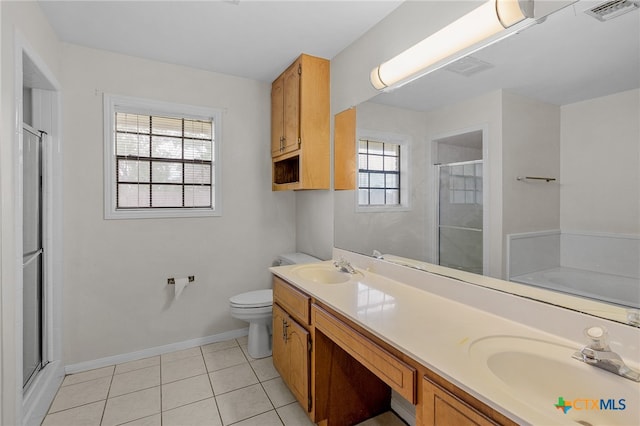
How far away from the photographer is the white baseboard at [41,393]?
1746mm

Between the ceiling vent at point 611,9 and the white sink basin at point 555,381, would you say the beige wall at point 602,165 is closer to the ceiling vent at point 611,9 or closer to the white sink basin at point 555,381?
the ceiling vent at point 611,9

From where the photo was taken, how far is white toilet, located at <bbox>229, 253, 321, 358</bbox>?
8.27 feet

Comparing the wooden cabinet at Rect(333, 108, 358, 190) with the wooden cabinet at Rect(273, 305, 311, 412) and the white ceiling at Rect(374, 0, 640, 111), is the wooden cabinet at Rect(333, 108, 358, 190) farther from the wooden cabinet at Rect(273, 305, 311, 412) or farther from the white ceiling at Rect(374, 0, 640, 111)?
the wooden cabinet at Rect(273, 305, 311, 412)

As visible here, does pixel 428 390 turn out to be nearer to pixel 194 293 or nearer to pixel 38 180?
pixel 194 293

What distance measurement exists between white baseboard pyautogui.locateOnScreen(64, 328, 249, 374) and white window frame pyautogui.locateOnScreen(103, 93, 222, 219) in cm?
115

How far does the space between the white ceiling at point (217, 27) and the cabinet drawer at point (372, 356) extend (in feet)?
6.01

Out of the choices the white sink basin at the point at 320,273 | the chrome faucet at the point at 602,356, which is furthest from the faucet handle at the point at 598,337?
the white sink basin at the point at 320,273

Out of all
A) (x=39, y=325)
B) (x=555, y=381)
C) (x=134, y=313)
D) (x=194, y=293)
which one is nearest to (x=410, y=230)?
(x=555, y=381)

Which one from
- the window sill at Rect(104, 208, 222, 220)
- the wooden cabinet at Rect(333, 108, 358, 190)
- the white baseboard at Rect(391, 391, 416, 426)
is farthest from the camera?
the window sill at Rect(104, 208, 222, 220)

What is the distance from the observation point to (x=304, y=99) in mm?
2473

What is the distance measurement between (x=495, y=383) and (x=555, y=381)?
11.7 inches

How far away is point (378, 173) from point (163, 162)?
6.44ft

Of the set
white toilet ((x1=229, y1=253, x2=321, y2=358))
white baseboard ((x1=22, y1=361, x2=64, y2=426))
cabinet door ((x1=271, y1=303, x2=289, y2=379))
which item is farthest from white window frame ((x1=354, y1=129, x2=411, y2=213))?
white baseboard ((x1=22, y1=361, x2=64, y2=426))

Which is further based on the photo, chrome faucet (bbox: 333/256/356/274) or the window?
chrome faucet (bbox: 333/256/356/274)
